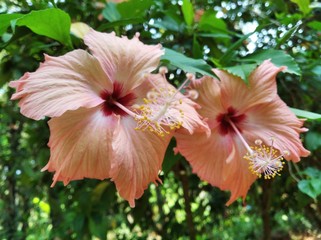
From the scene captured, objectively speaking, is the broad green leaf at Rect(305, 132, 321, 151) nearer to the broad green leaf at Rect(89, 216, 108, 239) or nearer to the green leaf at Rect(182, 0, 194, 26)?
the green leaf at Rect(182, 0, 194, 26)

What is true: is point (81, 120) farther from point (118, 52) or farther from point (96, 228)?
point (96, 228)

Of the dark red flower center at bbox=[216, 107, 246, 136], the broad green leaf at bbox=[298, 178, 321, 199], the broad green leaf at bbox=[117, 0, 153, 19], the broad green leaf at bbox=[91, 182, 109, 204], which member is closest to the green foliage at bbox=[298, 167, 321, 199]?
the broad green leaf at bbox=[298, 178, 321, 199]

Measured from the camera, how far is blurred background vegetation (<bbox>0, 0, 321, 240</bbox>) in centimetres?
96

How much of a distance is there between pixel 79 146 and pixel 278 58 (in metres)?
0.45

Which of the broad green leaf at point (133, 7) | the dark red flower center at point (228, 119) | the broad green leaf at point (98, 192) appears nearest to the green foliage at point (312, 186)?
the dark red flower center at point (228, 119)

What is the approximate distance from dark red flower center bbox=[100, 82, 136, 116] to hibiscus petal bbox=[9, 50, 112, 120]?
0.02m

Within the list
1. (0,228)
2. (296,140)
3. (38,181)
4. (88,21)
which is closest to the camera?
(296,140)

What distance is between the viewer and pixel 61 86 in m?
0.63

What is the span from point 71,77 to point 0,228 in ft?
4.86

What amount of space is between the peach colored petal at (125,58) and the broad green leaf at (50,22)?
7 centimetres

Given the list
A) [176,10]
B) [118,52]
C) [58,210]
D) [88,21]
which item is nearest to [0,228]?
[58,210]

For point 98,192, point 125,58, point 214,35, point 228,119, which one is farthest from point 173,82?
point 98,192

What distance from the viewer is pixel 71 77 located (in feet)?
2.13

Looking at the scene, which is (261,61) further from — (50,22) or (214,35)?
(50,22)
